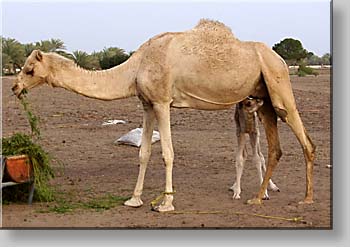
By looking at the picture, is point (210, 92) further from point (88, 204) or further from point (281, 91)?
point (88, 204)

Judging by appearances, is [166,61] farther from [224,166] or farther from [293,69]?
[224,166]

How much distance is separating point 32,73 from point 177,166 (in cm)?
113

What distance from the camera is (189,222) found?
280 centimetres

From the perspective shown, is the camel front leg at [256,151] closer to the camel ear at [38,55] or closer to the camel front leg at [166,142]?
the camel front leg at [166,142]

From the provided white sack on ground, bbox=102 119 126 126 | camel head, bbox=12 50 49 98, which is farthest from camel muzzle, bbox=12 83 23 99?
white sack on ground, bbox=102 119 126 126

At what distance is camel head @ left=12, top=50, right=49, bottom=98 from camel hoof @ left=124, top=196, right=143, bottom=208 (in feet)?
2.06

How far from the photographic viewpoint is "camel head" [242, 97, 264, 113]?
10.3 feet

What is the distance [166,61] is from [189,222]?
658 millimetres

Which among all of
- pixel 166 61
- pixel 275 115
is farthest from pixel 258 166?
pixel 166 61

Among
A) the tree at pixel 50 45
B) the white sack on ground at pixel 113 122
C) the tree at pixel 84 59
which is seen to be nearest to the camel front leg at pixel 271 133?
the tree at pixel 84 59

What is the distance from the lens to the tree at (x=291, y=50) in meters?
2.98

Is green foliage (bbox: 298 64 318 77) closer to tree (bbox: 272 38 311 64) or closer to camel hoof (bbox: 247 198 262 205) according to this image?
tree (bbox: 272 38 311 64)

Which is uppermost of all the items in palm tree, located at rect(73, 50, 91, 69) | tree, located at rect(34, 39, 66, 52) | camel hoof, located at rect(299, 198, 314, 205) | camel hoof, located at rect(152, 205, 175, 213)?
tree, located at rect(34, 39, 66, 52)

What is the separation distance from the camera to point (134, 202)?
311cm
